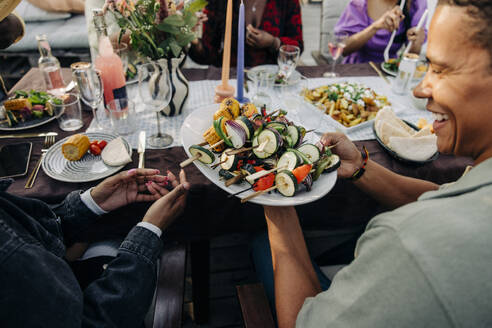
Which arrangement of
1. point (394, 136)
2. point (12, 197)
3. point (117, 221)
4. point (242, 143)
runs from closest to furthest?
point (12, 197)
point (242, 143)
point (117, 221)
point (394, 136)

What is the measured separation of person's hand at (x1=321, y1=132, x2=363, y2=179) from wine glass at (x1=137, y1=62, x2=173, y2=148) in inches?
29.4

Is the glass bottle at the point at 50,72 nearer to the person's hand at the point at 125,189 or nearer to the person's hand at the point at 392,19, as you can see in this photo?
the person's hand at the point at 125,189

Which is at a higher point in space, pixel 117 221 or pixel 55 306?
pixel 55 306

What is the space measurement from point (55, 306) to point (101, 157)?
0.71 meters

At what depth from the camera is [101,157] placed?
1306 millimetres

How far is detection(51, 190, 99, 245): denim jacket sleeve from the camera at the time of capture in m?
1.13

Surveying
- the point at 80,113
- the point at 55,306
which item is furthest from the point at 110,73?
the point at 55,306

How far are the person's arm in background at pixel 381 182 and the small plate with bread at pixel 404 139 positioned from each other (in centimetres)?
13

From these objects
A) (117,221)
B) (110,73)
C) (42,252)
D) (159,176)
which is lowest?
(117,221)

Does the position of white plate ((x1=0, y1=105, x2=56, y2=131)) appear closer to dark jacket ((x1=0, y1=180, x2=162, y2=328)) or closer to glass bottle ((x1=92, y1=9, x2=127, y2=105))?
glass bottle ((x1=92, y1=9, x2=127, y2=105))

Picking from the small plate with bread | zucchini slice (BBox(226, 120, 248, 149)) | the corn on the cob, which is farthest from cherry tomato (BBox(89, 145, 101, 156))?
the small plate with bread

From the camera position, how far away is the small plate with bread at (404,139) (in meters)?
1.38

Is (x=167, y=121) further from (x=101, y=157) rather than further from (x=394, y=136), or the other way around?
(x=394, y=136)

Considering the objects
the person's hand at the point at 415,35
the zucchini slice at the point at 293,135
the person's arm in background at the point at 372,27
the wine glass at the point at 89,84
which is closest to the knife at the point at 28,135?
the wine glass at the point at 89,84
